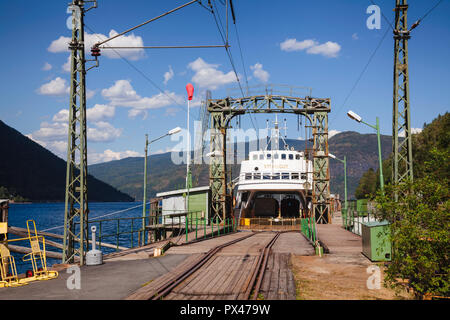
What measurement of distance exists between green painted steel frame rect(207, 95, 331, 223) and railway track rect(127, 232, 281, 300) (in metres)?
22.8

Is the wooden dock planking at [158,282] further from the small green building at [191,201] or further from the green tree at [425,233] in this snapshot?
the small green building at [191,201]

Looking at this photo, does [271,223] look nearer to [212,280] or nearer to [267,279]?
[267,279]

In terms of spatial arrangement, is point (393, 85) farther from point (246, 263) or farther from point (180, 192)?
point (180, 192)

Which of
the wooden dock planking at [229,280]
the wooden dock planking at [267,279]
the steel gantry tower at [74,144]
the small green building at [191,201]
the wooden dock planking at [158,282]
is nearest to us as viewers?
the wooden dock planking at [158,282]

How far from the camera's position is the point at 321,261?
15.8 m

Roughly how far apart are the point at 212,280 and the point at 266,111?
29.2 meters

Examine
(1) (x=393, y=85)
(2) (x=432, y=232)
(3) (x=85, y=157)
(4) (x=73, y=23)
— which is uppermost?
(4) (x=73, y=23)

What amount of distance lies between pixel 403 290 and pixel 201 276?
18.8ft

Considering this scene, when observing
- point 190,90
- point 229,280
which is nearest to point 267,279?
point 229,280

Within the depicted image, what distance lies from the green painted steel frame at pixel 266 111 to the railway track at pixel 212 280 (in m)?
22.8

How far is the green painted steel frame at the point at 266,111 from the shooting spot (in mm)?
39344

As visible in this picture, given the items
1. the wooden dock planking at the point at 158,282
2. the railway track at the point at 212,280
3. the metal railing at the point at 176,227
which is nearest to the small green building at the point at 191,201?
the metal railing at the point at 176,227

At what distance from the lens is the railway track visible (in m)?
9.96
